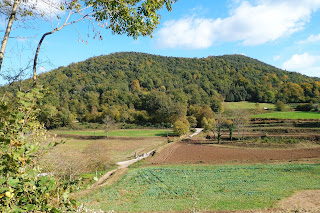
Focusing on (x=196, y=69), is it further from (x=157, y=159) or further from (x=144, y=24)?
(x=144, y=24)

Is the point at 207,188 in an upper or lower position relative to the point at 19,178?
lower

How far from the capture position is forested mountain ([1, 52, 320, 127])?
2844 inches

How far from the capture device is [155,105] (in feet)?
249

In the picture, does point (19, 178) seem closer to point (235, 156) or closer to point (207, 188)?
point (207, 188)

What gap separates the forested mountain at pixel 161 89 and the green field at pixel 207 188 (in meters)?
40.2

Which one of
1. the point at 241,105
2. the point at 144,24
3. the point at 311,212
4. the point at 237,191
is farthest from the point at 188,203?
the point at 241,105

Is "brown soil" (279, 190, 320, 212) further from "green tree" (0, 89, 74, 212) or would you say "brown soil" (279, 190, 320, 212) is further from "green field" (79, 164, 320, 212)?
"green tree" (0, 89, 74, 212)

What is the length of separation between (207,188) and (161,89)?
86475mm

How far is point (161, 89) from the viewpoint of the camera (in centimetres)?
10119

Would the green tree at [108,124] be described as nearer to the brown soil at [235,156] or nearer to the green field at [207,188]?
the brown soil at [235,156]

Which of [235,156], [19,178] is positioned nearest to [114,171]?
[235,156]

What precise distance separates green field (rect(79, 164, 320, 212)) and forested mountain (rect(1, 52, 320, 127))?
1584 inches

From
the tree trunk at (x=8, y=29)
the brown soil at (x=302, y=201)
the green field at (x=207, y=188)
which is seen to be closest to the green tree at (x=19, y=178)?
the tree trunk at (x=8, y=29)

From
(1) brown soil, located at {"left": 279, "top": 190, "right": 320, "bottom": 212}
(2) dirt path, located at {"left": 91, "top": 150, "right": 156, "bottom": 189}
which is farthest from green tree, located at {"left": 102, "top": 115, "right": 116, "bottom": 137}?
(1) brown soil, located at {"left": 279, "top": 190, "right": 320, "bottom": 212}
